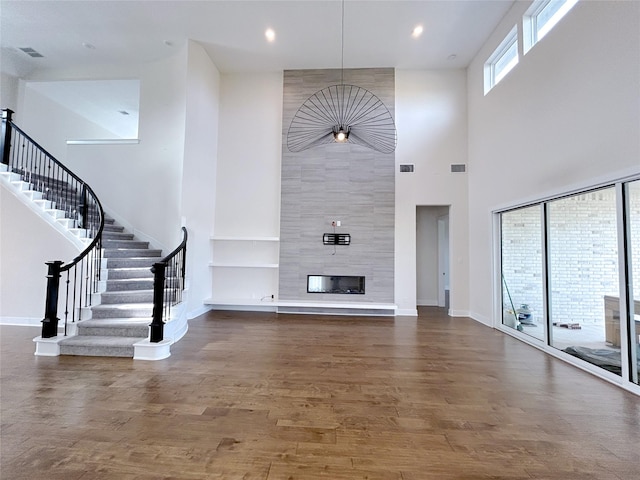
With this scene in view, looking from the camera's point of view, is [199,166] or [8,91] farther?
[8,91]

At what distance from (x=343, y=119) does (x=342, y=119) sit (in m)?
0.02

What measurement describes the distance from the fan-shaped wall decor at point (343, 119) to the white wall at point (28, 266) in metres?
4.76

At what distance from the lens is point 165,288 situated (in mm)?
4480

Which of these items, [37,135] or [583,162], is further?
[37,135]

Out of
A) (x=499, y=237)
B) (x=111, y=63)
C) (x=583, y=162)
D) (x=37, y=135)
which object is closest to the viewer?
(x=583, y=162)

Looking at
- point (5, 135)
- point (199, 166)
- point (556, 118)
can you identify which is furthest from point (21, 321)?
point (556, 118)

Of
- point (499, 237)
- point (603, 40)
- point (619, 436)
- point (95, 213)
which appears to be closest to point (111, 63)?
point (95, 213)

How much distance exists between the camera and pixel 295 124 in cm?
667

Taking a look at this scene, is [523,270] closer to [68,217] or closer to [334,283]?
[334,283]

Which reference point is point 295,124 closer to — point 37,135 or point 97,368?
point 97,368

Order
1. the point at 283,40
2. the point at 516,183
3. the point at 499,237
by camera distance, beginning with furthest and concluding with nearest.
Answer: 1. the point at 283,40
2. the point at 499,237
3. the point at 516,183

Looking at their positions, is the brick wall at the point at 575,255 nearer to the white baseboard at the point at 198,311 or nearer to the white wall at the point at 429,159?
the white wall at the point at 429,159

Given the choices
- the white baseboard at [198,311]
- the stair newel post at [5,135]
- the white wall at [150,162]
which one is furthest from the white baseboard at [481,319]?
the stair newel post at [5,135]

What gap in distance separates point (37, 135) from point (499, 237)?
418 inches
